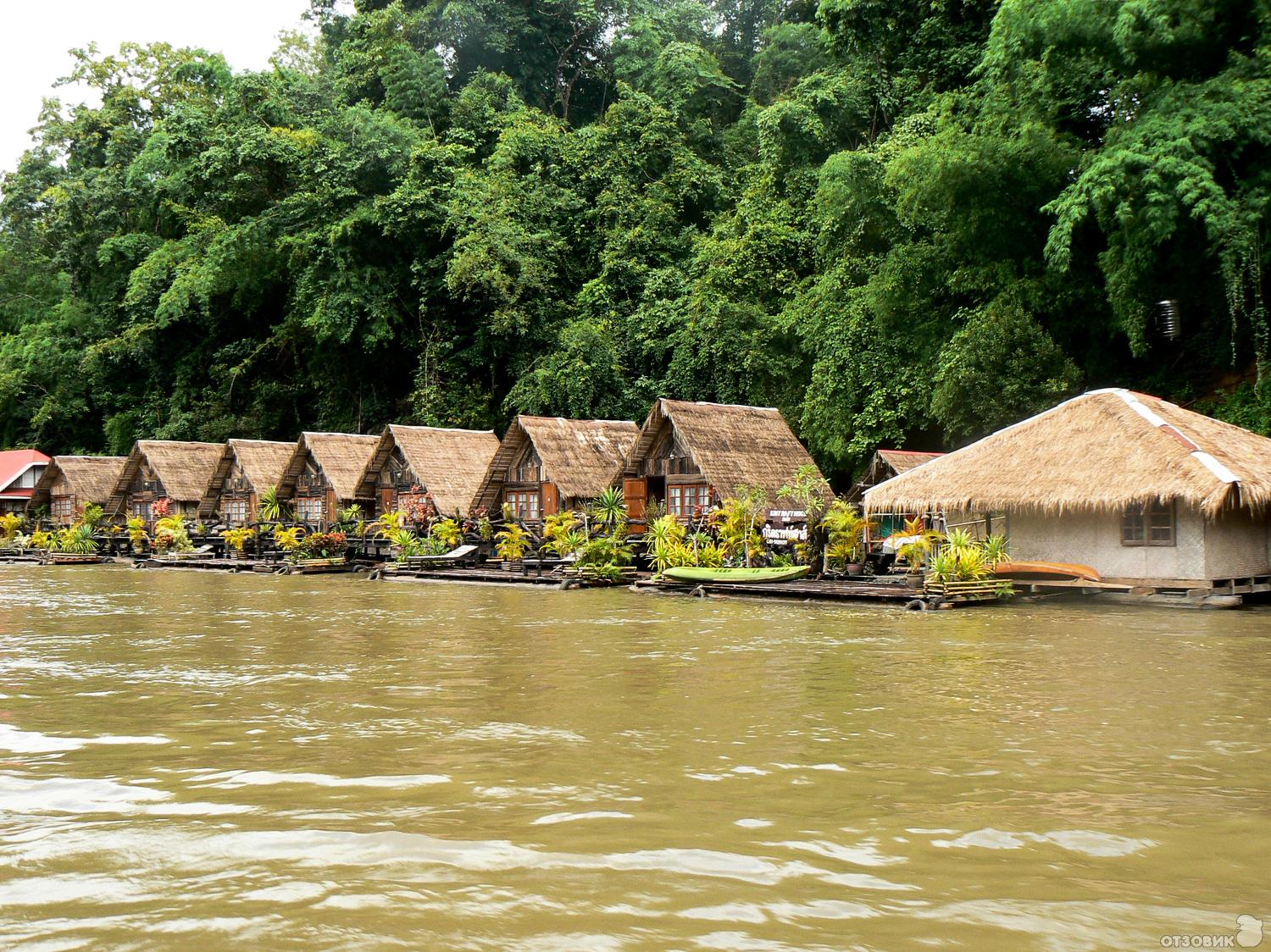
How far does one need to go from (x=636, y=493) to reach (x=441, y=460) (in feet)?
23.1

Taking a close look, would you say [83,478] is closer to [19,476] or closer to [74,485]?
[74,485]

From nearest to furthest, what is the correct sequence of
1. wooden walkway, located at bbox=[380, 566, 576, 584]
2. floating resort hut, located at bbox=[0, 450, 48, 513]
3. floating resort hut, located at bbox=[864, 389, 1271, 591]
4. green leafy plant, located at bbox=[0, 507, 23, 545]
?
floating resort hut, located at bbox=[864, 389, 1271, 591] → wooden walkway, located at bbox=[380, 566, 576, 584] → green leafy plant, located at bbox=[0, 507, 23, 545] → floating resort hut, located at bbox=[0, 450, 48, 513]

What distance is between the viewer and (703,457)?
23.6 metres

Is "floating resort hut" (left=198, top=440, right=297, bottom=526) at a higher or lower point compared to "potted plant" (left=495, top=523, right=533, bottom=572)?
higher

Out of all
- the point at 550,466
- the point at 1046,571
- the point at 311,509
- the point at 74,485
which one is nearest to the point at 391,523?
the point at 550,466

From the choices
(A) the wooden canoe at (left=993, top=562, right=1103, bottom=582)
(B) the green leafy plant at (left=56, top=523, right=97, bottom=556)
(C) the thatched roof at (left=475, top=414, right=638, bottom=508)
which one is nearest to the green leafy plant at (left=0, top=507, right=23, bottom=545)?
(B) the green leafy plant at (left=56, top=523, right=97, bottom=556)

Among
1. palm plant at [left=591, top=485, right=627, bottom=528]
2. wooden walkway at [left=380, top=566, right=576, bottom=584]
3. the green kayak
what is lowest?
wooden walkway at [left=380, top=566, right=576, bottom=584]

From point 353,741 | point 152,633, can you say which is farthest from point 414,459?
point 353,741

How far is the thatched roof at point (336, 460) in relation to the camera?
31688 mm

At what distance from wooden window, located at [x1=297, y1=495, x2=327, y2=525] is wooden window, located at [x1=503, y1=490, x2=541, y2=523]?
7028 mm

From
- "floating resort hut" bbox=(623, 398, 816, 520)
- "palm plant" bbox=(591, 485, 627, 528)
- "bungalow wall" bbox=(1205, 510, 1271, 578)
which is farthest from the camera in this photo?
"palm plant" bbox=(591, 485, 627, 528)

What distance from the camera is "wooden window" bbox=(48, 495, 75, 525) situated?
39156 millimetres

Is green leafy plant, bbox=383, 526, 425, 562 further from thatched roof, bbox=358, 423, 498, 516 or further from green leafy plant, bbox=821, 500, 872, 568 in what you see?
green leafy plant, bbox=821, 500, 872, 568

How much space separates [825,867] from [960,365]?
19.3 metres
